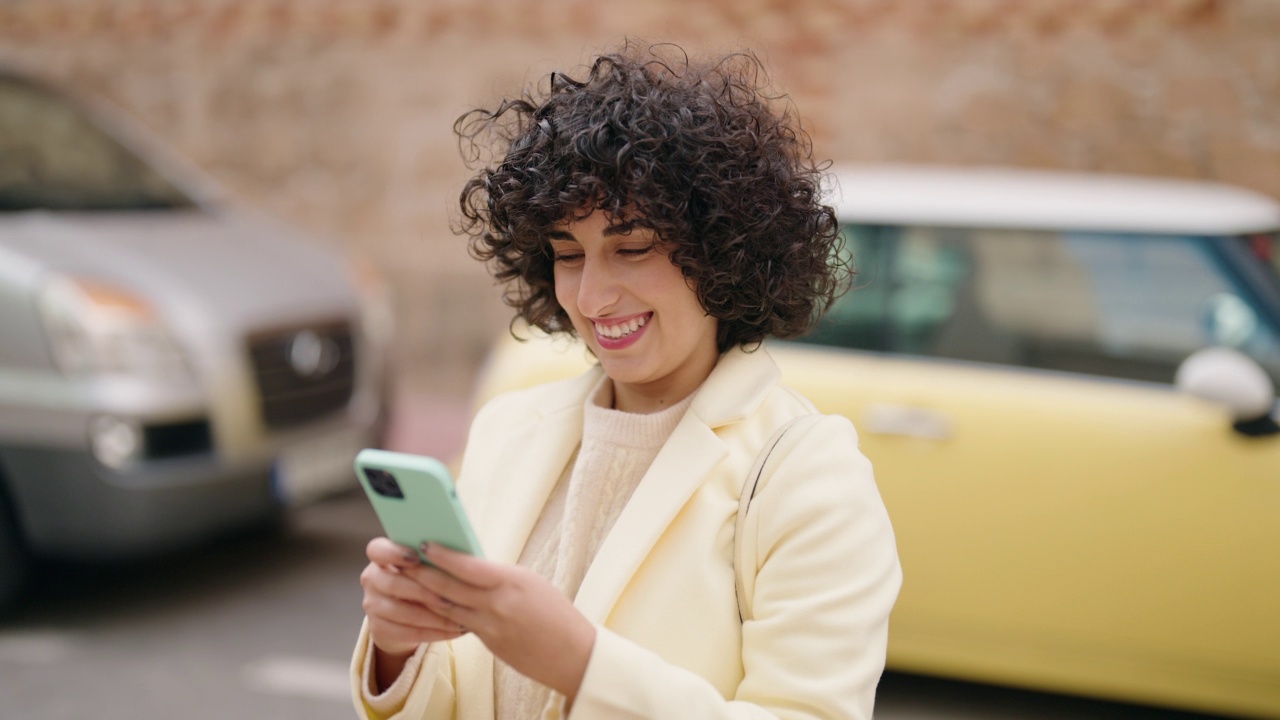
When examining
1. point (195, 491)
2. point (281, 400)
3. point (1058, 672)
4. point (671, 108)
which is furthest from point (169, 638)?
point (671, 108)

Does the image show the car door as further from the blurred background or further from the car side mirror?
the blurred background

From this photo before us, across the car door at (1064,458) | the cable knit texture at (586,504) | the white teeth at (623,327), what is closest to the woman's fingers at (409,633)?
the cable knit texture at (586,504)

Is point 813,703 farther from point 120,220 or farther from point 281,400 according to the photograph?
point 120,220

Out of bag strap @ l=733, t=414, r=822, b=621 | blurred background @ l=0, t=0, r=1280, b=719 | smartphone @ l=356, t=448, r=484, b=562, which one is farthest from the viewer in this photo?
blurred background @ l=0, t=0, r=1280, b=719

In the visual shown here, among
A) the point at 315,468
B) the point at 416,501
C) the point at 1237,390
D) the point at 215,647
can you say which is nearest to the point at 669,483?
the point at 416,501

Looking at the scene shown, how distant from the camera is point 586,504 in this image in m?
1.55

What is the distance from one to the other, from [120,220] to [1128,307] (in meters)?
3.75

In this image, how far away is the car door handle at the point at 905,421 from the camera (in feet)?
11.8

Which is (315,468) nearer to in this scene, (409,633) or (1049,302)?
(1049,302)

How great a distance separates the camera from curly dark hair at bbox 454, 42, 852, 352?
1.44m

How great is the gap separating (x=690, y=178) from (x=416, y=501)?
1.65 feet

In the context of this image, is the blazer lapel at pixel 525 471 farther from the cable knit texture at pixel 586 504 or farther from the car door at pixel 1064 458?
the car door at pixel 1064 458

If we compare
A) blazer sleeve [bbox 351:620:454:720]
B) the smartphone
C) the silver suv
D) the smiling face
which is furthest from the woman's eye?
the silver suv

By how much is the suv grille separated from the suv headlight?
1.28 ft
